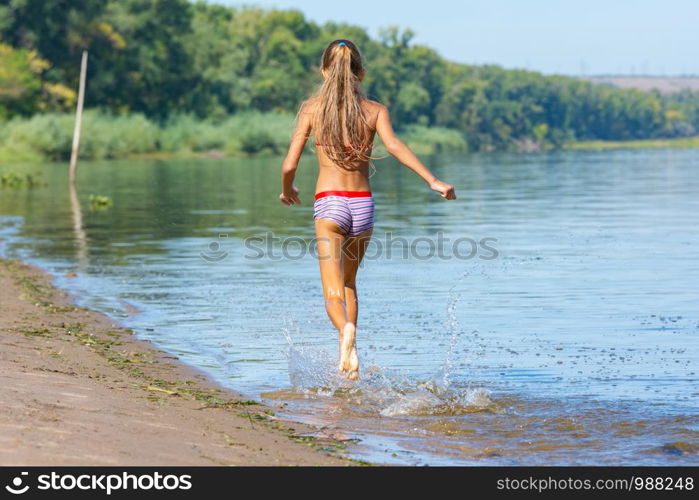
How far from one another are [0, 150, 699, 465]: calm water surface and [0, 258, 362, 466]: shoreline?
0.29 m

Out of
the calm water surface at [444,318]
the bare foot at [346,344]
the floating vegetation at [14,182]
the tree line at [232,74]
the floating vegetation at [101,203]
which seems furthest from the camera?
the tree line at [232,74]

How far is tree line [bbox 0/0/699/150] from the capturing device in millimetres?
74812

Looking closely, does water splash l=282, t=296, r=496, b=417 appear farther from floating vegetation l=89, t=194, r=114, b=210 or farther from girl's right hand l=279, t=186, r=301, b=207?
floating vegetation l=89, t=194, r=114, b=210

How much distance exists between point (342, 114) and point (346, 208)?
0.58 metres

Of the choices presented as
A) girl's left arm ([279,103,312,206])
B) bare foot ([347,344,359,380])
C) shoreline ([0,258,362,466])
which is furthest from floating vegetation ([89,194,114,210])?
bare foot ([347,344,359,380])

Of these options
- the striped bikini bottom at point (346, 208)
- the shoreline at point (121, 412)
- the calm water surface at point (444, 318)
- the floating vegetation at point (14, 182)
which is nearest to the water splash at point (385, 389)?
the calm water surface at point (444, 318)

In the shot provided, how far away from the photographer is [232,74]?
9481 centimetres

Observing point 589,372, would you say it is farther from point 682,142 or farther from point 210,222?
point 682,142

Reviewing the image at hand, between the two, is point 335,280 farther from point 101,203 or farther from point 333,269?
point 101,203

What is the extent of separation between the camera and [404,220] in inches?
904

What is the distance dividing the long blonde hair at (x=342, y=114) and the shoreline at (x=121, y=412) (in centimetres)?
163

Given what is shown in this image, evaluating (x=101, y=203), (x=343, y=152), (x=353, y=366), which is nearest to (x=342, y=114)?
(x=343, y=152)

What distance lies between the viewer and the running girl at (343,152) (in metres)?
7.14

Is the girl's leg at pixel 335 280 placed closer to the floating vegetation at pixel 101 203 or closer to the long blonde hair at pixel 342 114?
the long blonde hair at pixel 342 114
